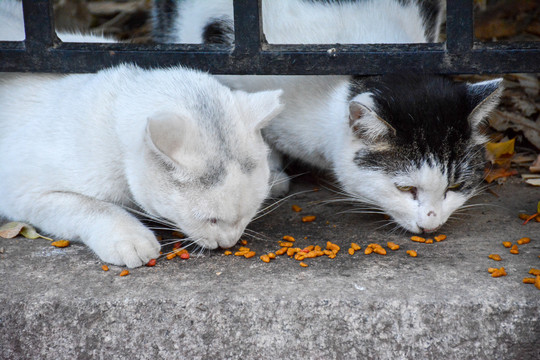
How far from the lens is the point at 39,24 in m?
2.60

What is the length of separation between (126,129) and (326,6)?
4.48ft

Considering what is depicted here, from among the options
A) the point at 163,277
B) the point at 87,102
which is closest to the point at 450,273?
the point at 163,277

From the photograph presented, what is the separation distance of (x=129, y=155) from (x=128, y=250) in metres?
0.37

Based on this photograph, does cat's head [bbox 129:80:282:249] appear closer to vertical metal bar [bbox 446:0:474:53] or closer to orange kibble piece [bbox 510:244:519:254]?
vertical metal bar [bbox 446:0:474:53]

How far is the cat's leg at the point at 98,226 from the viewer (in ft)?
7.64

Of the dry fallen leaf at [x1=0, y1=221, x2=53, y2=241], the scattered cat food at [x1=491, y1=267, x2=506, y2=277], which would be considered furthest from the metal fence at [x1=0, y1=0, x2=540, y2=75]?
the scattered cat food at [x1=491, y1=267, x2=506, y2=277]

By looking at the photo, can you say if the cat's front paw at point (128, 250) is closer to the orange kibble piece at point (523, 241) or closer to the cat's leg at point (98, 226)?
the cat's leg at point (98, 226)

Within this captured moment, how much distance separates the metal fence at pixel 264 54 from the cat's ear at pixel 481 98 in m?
0.13

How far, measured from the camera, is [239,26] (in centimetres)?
256

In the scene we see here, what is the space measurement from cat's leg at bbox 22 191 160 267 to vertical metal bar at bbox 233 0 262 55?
0.84 metres

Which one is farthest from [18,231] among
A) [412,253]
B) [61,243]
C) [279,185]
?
[412,253]

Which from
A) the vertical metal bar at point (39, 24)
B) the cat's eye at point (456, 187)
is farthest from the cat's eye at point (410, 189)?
the vertical metal bar at point (39, 24)

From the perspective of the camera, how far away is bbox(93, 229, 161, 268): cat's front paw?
2.31 metres

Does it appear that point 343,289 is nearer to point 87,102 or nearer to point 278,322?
point 278,322
